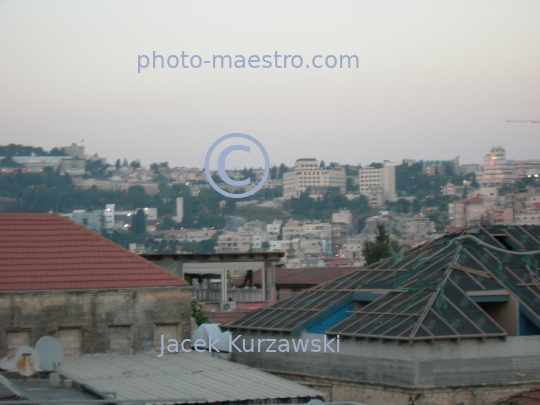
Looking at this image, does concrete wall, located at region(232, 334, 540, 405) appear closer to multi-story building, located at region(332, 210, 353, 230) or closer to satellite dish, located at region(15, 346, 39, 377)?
satellite dish, located at region(15, 346, 39, 377)

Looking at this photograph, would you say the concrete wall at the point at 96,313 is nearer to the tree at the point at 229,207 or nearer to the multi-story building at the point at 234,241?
the multi-story building at the point at 234,241

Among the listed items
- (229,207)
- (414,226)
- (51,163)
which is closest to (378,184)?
(414,226)

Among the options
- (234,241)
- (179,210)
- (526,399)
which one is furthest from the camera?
(234,241)

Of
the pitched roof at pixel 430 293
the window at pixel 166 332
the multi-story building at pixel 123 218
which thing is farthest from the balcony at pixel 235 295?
the multi-story building at pixel 123 218

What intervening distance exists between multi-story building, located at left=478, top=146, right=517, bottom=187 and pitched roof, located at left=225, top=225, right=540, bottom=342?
8632 centimetres

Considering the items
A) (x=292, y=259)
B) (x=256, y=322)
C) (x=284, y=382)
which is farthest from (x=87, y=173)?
(x=284, y=382)

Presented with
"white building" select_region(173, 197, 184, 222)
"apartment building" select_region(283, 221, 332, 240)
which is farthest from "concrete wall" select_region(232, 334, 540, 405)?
"apartment building" select_region(283, 221, 332, 240)

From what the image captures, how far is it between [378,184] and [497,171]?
1502 cm

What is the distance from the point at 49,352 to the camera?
64.8 feet

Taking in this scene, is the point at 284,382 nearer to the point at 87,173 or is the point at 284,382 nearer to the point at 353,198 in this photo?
the point at 87,173

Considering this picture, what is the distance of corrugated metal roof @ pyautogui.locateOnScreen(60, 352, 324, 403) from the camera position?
20.3 metres

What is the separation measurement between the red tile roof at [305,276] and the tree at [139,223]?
18.2 m

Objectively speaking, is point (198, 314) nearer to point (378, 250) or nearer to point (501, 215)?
point (378, 250)

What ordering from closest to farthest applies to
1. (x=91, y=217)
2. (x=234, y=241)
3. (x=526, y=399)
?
(x=526, y=399), (x=91, y=217), (x=234, y=241)
